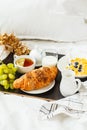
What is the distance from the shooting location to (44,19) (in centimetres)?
130

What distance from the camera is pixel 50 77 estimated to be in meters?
0.99

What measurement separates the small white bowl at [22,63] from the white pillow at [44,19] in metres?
0.24

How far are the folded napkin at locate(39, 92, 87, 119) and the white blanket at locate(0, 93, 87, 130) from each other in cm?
1

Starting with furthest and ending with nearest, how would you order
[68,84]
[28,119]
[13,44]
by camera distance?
1. [13,44]
2. [68,84]
3. [28,119]

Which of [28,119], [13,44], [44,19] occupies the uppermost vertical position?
[44,19]

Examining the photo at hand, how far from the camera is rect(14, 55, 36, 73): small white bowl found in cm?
107

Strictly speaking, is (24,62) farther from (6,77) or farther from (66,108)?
(66,108)

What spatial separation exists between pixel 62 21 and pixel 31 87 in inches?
19.6

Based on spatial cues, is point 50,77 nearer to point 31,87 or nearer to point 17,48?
point 31,87

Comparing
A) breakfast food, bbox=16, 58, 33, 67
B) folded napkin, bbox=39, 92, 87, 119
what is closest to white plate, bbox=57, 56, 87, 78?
breakfast food, bbox=16, 58, 33, 67

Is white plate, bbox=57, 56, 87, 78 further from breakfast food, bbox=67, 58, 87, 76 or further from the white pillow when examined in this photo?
the white pillow

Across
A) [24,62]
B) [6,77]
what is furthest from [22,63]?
[6,77]

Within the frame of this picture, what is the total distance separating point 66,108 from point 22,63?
1.14ft

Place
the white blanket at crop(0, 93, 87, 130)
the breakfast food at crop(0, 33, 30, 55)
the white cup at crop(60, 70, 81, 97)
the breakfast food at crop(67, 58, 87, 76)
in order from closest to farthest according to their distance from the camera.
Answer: the white blanket at crop(0, 93, 87, 130) < the white cup at crop(60, 70, 81, 97) < the breakfast food at crop(67, 58, 87, 76) < the breakfast food at crop(0, 33, 30, 55)
